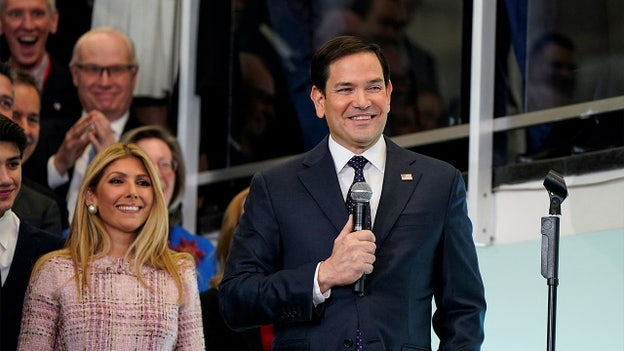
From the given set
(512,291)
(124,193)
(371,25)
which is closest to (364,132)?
(124,193)

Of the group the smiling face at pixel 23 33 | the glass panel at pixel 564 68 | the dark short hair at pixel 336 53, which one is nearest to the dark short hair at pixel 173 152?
the smiling face at pixel 23 33

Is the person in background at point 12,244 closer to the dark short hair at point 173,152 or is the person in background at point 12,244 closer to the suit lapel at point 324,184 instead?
the dark short hair at point 173,152

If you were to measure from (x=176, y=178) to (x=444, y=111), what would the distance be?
1.25 m

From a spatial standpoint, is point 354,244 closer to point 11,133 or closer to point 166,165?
point 11,133

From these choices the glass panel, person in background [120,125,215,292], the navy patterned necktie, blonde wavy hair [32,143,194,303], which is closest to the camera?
the navy patterned necktie

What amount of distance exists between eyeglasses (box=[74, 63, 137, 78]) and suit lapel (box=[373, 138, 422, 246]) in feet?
10.1

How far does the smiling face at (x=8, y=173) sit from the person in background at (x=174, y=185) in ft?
3.95

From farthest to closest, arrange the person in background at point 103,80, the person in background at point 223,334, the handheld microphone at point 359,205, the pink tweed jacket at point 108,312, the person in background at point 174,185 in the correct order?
the person in background at point 103,80 < the person in background at point 174,185 < the person in background at point 223,334 < the pink tweed jacket at point 108,312 < the handheld microphone at point 359,205

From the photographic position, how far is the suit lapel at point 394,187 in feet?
10.8

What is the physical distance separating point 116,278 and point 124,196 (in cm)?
29

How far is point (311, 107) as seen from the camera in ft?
21.6

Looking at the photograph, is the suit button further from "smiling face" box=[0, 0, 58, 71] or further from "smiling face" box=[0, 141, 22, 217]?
"smiling face" box=[0, 0, 58, 71]

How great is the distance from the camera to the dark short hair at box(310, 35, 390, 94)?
342 centimetres

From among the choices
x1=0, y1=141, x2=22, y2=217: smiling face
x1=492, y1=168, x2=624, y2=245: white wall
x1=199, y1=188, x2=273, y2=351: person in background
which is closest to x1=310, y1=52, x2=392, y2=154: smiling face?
x1=0, y1=141, x2=22, y2=217: smiling face
